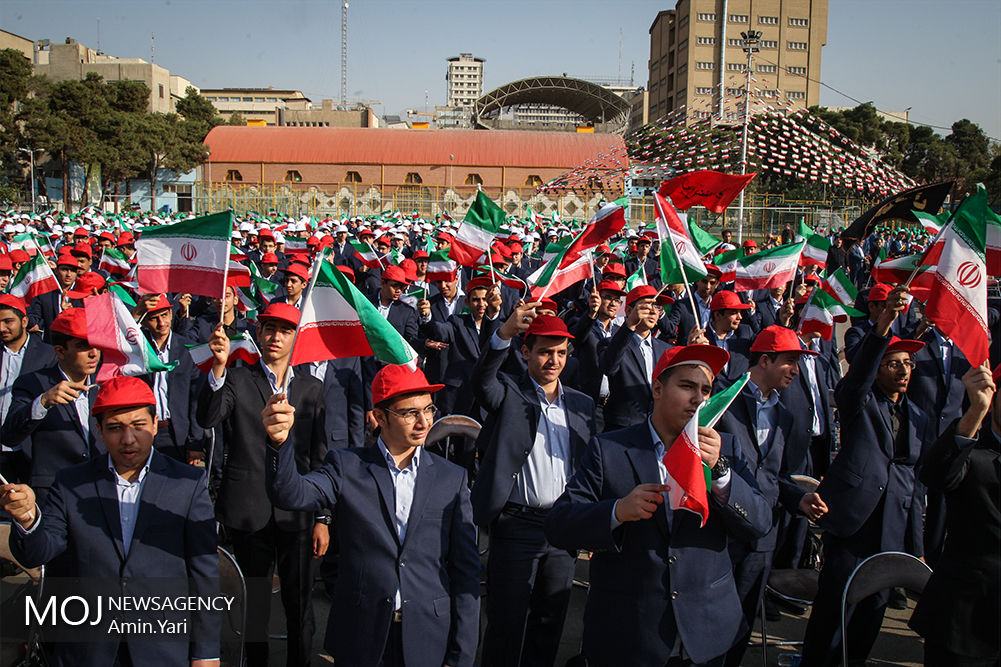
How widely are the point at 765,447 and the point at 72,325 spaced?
166 inches

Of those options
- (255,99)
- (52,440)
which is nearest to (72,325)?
(52,440)

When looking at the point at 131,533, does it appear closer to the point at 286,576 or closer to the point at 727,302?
the point at 286,576

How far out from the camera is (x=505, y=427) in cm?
427

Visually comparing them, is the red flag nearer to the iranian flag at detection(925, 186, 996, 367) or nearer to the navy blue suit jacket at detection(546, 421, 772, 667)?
the iranian flag at detection(925, 186, 996, 367)

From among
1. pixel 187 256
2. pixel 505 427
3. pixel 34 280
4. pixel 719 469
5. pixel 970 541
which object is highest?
pixel 187 256

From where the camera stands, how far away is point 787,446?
16.0 feet

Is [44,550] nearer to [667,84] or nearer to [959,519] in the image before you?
[959,519]

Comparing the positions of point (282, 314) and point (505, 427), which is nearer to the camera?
point (505, 427)

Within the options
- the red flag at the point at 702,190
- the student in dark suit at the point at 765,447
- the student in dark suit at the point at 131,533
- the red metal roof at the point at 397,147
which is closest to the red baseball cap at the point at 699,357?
the student in dark suit at the point at 765,447

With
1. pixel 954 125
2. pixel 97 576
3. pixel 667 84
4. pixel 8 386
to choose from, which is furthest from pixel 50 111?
pixel 667 84

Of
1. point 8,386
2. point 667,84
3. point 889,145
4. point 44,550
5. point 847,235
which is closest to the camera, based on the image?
point 44,550

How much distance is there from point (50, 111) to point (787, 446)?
54.8 metres

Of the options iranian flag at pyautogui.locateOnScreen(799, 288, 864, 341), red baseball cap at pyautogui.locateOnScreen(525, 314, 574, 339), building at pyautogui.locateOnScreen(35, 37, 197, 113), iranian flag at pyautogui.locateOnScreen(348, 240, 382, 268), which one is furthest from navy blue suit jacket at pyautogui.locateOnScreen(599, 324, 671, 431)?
Result: building at pyautogui.locateOnScreen(35, 37, 197, 113)

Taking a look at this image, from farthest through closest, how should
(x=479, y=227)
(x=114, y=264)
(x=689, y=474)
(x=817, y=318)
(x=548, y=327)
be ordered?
(x=114, y=264) → (x=479, y=227) → (x=817, y=318) → (x=548, y=327) → (x=689, y=474)
